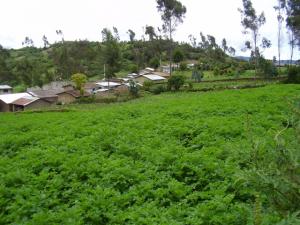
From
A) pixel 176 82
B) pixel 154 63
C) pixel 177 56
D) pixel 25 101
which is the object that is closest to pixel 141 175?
pixel 176 82

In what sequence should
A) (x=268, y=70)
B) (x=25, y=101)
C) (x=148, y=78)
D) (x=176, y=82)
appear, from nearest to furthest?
(x=176, y=82)
(x=25, y=101)
(x=268, y=70)
(x=148, y=78)

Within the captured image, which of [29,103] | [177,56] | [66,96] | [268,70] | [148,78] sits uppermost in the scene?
[177,56]

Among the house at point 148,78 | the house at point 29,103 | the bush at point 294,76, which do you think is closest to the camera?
the bush at point 294,76

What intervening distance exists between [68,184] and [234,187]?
11.5ft

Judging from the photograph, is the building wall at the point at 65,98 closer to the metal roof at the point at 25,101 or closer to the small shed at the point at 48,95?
the small shed at the point at 48,95

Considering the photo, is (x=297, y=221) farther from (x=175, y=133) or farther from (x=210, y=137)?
(x=175, y=133)

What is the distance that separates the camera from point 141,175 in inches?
302

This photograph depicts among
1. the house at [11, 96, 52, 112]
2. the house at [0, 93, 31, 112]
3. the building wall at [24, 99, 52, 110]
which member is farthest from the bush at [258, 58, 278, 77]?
the house at [0, 93, 31, 112]

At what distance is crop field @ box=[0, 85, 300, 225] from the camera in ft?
18.7

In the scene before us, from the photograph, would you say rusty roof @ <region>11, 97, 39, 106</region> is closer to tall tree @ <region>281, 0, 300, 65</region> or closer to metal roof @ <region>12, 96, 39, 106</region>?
metal roof @ <region>12, 96, 39, 106</region>

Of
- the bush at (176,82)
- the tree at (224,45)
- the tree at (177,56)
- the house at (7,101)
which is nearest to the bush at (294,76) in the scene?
the bush at (176,82)

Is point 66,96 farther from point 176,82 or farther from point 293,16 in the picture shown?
point 293,16

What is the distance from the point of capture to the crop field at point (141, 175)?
5715 mm

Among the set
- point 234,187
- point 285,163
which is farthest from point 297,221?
point 234,187
